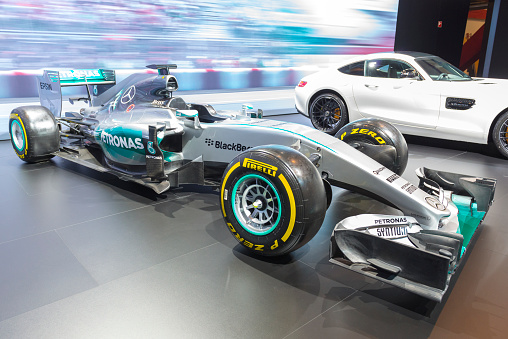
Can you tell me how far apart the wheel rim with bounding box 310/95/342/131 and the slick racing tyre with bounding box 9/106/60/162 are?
4.40 meters

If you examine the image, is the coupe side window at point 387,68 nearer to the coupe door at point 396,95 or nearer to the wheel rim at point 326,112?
the coupe door at point 396,95

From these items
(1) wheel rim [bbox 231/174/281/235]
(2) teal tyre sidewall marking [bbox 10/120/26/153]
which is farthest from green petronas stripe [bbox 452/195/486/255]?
(2) teal tyre sidewall marking [bbox 10/120/26/153]

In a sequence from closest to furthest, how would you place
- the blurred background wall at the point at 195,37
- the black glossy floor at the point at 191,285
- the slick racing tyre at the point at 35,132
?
the black glossy floor at the point at 191,285, the slick racing tyre at the point at 35,132, the blurred background wall at the point at 195,37

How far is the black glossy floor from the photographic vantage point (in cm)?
217

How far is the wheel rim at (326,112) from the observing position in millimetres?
7055

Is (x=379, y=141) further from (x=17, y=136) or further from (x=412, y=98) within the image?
(x=17, y=136)

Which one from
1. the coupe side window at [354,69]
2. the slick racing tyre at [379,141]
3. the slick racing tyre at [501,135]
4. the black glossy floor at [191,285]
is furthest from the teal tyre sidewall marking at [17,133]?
the slick racing tyre at [501,135]

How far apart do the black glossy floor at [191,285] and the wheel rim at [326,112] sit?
3.50 m

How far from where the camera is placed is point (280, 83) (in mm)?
11062

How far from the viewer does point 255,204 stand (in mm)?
2756

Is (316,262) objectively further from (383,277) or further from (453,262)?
(453,262)

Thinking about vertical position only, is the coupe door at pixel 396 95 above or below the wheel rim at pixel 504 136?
above

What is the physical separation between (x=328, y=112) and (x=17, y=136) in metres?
4.97

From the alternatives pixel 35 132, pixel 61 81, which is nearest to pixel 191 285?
pixel 35 132
